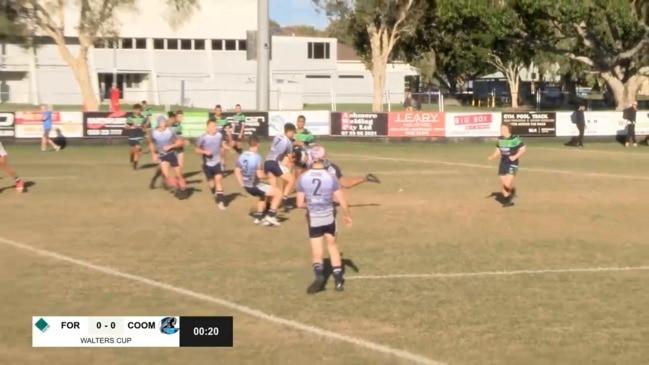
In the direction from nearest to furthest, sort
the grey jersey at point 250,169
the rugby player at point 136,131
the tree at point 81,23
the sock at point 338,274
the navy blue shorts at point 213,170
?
1. the sock at point 338,274
2. the grey jersey at point 250,169
3. the navy blue shorts at point 213,170
4. the rugby player at point 136,131
5. the tree at point 81,23

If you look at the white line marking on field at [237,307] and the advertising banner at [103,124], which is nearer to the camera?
the white line marking on field at [237,307]

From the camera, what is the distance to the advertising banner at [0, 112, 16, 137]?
38250mm

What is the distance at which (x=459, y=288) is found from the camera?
511 inches

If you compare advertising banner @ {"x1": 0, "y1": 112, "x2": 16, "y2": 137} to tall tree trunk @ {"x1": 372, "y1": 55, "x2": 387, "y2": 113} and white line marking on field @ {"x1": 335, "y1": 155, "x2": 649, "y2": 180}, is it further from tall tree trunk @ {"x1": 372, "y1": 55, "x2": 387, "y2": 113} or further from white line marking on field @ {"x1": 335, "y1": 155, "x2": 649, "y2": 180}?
tall tree trunk @ {"x1": 372, "y1": 55, "x2": 387, "y2": 113}

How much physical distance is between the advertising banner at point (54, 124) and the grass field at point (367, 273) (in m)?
13.5

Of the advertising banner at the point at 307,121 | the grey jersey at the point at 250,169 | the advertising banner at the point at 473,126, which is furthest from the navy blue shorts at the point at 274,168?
the advertising banner at the point at 473,126

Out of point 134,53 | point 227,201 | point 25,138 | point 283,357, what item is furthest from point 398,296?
point 134,53

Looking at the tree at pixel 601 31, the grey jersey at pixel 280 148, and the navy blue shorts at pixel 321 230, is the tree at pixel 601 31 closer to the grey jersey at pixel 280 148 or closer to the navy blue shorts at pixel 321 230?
the grey jersey at pixel 280 148

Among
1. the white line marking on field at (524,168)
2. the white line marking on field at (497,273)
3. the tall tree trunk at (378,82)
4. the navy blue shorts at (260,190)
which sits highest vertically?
the tall tree trunk at (378,82)

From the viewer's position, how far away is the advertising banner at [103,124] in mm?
39094

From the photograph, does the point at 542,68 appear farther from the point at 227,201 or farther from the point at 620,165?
the point at 227,201

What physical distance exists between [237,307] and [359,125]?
30.6 m

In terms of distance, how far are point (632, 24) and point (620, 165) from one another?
26448 mm

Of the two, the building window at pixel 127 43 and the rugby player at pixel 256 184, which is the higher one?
the building window at pixel 127 43
